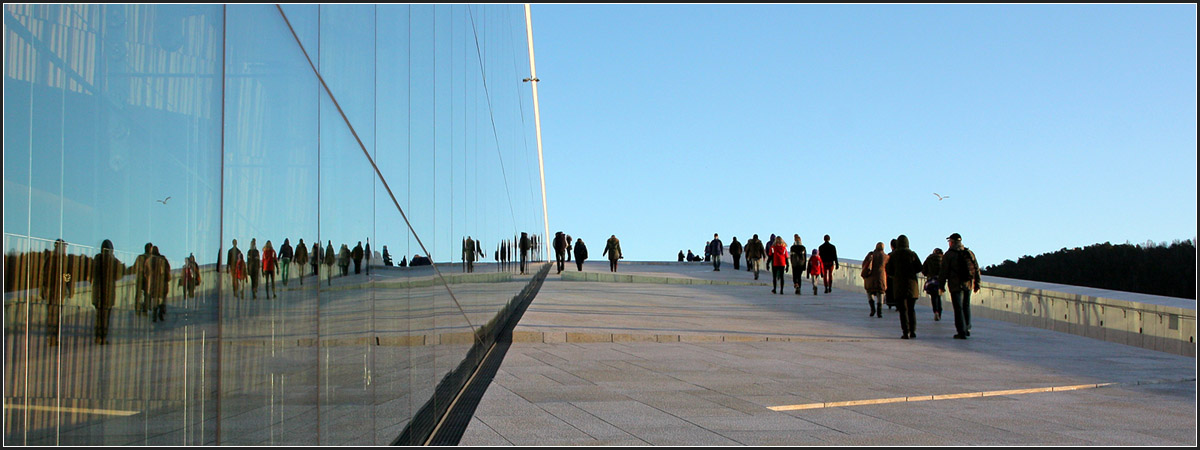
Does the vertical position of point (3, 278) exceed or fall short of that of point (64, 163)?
it falls short

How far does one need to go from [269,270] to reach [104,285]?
1.09 m

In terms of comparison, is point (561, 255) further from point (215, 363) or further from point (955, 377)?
point (215, 363)

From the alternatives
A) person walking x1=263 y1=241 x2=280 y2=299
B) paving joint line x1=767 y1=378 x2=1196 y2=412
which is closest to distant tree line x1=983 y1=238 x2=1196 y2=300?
paving joint line x1=767 y1=378 x2=1196 y2=412

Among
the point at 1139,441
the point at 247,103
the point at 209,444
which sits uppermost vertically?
the point at 247,103

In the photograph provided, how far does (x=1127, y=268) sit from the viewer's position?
1141 inches

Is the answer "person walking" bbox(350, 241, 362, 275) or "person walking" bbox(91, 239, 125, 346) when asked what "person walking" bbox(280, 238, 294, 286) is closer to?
"person walking" bbox(350, 241, 362, 275)

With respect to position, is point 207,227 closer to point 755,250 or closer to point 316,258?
point 316,258

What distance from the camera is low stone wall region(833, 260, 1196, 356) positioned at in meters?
10.7

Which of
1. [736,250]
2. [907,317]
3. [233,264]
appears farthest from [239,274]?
[736,250]

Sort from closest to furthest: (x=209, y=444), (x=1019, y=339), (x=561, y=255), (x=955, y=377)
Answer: (x=209, y=444)
(x=955, y=377)
(x=1019, y=339)
(x=561, y=255)

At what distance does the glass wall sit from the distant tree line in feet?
79.6

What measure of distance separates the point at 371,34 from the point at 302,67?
49.9 inches

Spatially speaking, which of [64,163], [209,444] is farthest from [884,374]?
[64,163]

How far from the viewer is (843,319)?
15.0m
